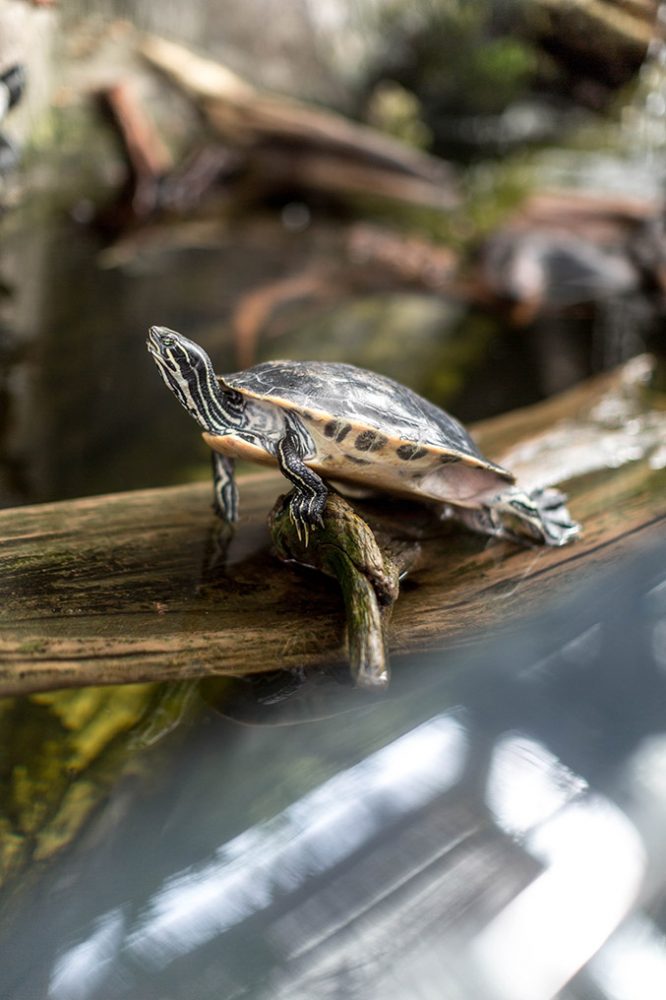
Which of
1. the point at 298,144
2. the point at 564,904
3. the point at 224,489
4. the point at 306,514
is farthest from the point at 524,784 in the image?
the point at 298,144

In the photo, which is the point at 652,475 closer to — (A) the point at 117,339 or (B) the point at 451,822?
(B) the point at 451,822

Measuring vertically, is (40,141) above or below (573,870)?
above

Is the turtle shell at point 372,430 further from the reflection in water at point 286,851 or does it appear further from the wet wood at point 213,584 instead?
the reflection in water at point 286,851

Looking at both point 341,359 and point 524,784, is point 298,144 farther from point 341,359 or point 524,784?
point 524,784

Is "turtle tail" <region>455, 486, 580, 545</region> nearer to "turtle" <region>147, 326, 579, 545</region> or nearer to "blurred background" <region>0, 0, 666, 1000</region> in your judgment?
"turtle" <region>147, 326, 579, 545</region>

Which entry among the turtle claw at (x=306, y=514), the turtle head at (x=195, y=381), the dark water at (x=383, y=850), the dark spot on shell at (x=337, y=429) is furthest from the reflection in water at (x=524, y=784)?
the turtle head at (x=195, y=381)

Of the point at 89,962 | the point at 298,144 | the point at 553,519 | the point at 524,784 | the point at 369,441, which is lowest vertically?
the point at 89,962

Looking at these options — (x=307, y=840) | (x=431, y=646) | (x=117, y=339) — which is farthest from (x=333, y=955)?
(x=117, y=339)
